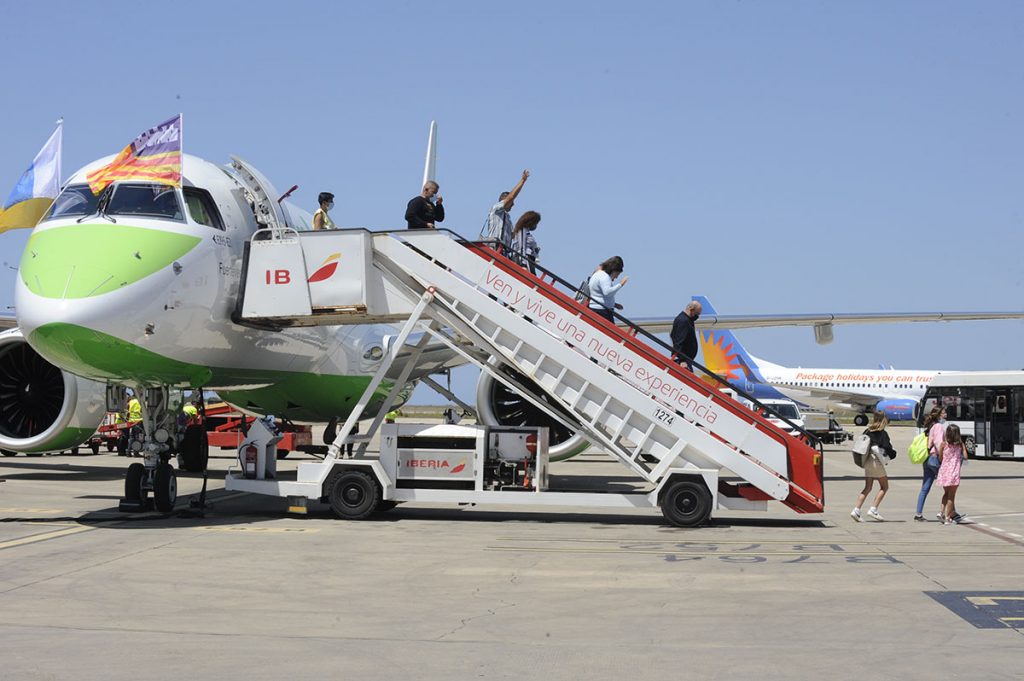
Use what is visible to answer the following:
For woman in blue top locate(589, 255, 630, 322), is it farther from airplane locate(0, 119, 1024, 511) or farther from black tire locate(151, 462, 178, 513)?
black tire locate(151, 462, 178, 513)

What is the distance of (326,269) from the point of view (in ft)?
42.7

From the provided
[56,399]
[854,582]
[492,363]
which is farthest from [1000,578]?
[56,399]

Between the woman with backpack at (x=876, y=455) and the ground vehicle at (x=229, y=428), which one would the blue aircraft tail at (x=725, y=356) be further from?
the woman with backpack at (x=876, y=455)

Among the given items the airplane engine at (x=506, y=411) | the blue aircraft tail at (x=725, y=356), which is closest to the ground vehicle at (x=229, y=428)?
the airplane engine at (x=506, y=411)

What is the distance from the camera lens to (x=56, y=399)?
59.3 ft

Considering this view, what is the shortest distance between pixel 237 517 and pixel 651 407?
5389 millimetres

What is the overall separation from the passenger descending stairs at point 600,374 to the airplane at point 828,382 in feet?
149

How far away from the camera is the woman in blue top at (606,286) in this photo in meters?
14.2

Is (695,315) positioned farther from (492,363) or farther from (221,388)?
(221,388)

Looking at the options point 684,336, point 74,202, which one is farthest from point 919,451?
point 74,202

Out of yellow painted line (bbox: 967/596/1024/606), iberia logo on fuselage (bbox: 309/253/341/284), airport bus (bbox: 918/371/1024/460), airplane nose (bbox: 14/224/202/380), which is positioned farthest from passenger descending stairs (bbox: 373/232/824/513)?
airport bus (bbox: 918/371/1024/460)

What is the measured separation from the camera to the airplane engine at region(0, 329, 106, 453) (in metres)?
17.3

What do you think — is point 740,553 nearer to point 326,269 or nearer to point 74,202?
point 326,269

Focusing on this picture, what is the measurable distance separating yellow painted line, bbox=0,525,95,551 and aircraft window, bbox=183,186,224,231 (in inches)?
149
